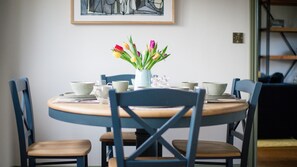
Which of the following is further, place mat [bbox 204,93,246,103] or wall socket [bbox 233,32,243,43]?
wall socket [bbox 233,32,243,43]

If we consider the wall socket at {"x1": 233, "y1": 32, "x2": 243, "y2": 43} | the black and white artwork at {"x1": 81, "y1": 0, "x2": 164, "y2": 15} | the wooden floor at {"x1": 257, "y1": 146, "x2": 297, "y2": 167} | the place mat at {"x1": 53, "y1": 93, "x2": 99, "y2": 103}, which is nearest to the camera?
the place mat at {"x1": 53, "y1": 93, "x2": 99, "y2": 103}

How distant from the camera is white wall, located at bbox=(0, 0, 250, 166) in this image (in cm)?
300

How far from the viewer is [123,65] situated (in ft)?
10.1

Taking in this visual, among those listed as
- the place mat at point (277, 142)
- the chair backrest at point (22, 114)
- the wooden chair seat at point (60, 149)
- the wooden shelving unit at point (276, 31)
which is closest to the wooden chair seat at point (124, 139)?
the wooden chair seat at point (60, 149)

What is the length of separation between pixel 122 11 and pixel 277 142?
8.66ft

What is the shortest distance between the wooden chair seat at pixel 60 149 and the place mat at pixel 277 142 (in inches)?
104

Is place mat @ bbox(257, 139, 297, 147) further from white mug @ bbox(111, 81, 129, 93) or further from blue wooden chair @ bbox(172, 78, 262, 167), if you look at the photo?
white mug @ bbox(111, 81, 129, 93)

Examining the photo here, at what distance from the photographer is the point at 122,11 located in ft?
9.82

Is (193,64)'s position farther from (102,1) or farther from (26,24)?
(26,24)

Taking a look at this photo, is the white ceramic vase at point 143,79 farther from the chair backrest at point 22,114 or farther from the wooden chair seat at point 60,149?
the chair backrest at point 22,114

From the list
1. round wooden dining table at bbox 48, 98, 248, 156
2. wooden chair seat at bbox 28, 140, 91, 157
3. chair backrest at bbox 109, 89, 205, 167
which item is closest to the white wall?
wooden chair seat at bbox 28, 140, 91, 157

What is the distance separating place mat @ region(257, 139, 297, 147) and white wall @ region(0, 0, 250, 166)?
1236 millimetres

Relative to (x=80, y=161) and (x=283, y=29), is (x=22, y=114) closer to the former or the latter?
(x=80, y=161)

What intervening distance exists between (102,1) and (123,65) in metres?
0.61
